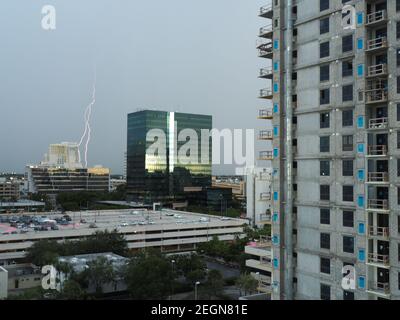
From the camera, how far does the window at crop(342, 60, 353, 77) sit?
16.4m

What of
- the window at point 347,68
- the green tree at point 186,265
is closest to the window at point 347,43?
the window at point 347,68

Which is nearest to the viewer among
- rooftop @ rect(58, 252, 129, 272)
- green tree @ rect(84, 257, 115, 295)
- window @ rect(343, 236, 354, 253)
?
window @ rect(343, 236, 354, 253)

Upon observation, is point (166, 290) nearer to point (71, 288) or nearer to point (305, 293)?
point (71, 288)

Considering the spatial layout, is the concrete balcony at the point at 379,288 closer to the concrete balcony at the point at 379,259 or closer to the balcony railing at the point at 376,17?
the concrete balcony at the point at 379,259

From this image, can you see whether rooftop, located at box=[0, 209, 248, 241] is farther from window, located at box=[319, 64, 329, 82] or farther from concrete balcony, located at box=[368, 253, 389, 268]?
concrete balcony, located at box=[368, 253, 389, 268]

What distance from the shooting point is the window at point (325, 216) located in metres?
17.0

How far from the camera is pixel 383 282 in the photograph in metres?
15.3

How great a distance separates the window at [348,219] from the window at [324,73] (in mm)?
5550

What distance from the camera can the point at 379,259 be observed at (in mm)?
15352

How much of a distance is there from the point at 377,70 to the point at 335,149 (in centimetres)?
340

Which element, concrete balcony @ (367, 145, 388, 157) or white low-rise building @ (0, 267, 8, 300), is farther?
white low-rise building @ (0, 267, 8, 300)

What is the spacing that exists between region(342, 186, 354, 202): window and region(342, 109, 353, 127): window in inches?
98.3

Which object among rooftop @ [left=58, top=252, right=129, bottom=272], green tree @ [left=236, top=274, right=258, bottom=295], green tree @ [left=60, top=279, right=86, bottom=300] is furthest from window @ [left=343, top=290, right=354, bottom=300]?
rooftop @ [left=58, top=252, right=129, bottom=272]

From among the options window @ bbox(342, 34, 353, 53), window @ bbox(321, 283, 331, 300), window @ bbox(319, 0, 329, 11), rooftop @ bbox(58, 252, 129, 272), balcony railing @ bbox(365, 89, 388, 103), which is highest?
window @ bbox(319, 0, 329, 11)
